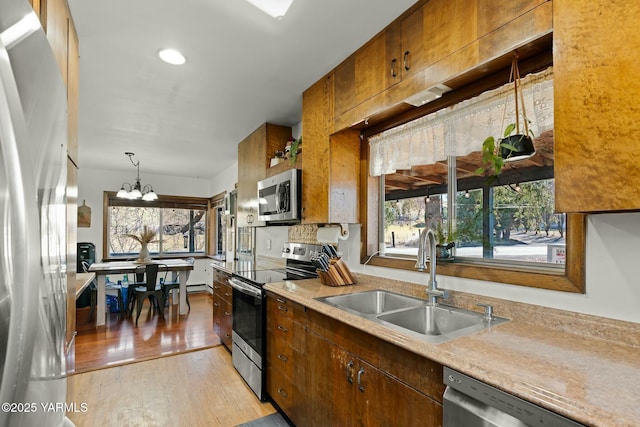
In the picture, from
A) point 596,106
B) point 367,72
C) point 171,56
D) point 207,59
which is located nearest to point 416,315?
point 596,106

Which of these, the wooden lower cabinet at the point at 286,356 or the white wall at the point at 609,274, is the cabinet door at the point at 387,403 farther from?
the white wall at the point at 609,274

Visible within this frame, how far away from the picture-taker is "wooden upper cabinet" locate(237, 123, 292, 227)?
339cm

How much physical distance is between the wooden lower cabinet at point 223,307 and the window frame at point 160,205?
3.61 m

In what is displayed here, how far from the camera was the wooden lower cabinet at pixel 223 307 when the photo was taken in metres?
3.29

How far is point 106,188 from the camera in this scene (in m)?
6.20

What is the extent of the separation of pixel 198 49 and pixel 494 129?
1.82 metres

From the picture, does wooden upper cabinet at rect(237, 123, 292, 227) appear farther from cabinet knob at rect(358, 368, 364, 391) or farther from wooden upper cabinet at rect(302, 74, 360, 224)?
cabinet knob at rect(358, 368, 364, 391)

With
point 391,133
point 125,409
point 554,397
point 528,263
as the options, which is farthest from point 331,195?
point 125,409

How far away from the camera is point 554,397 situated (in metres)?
0.79

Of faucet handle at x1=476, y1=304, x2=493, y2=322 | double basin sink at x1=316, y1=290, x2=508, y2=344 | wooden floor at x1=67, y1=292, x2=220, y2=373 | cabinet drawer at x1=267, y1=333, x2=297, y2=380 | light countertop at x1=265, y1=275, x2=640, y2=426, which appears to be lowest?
wooden floor at x1=67, y1=292, x2=220, y2=373

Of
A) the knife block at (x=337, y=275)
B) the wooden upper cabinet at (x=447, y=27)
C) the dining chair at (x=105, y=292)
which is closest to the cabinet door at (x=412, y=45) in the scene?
the wooden upper cabinet at (x=447, y=27)

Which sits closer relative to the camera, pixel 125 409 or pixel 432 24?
pixel 432 24

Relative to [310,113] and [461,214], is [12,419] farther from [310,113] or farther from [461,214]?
[310,113]

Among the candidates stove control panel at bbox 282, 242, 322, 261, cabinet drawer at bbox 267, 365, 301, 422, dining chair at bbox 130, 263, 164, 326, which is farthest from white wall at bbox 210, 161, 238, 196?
cabinet drawer at bbox 267, 365, 301, 422
